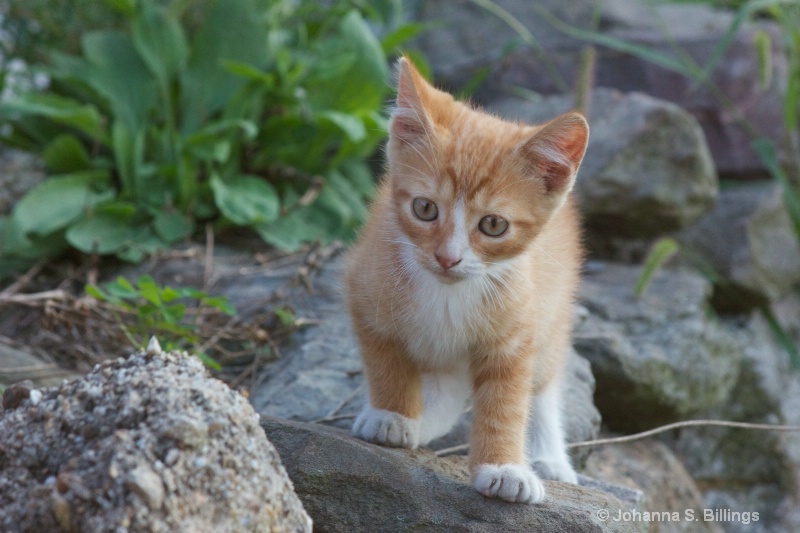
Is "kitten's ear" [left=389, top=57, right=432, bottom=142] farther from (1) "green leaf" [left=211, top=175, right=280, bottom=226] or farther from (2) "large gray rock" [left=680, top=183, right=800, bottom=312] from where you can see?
(2) "large gray rock" [left=680, top=183, right=800, bottom=312]

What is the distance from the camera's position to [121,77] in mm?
4336

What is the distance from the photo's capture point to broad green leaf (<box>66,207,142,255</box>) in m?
3.83

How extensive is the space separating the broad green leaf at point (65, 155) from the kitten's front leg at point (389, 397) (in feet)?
7.92

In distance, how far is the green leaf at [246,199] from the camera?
398 cm

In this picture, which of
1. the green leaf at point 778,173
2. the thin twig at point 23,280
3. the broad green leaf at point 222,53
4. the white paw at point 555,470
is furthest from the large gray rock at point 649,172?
the thin twig at point 23,280

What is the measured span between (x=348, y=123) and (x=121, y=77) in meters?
1.26

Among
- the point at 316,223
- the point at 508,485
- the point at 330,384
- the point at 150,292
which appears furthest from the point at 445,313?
the point at 316,223

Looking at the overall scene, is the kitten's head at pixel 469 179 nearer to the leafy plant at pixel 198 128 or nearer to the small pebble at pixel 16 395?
the small pebble at pixel 16 395

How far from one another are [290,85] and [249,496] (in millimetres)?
3169

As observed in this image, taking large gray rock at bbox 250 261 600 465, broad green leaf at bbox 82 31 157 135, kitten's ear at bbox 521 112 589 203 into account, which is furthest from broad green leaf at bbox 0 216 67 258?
kitten's ear at bbox 521 112 589 203

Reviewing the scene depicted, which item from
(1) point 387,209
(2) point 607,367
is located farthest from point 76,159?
(2) point 607,367

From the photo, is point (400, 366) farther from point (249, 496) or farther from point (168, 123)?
point (168, 123)

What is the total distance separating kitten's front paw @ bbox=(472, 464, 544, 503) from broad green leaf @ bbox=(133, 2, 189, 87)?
297 cm

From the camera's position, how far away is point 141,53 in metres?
4.25
